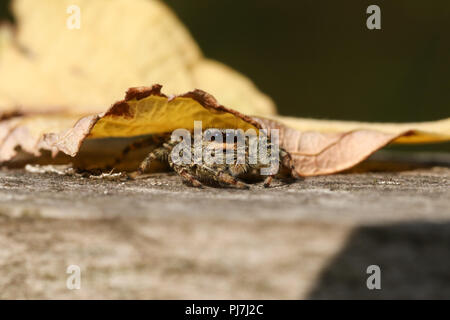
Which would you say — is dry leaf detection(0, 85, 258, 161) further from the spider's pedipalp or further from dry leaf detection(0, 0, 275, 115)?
dry leaf detection(0, 0, 275, 115)

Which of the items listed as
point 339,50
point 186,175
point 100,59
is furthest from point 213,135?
point 339,50

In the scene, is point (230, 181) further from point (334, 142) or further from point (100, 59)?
point (100, 59)

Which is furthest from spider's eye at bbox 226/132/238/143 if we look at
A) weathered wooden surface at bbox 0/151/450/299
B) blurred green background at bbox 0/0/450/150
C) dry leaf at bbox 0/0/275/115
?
blurred green background at bbox 0/0/450/150

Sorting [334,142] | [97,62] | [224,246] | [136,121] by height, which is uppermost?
[97,62]

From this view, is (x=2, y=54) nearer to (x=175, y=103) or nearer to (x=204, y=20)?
(x=204, y=20)

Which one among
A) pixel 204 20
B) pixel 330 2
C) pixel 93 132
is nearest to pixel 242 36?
pixel 204 20

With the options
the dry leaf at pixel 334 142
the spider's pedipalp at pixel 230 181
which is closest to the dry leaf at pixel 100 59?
the dry leaf at pixel 334 142
